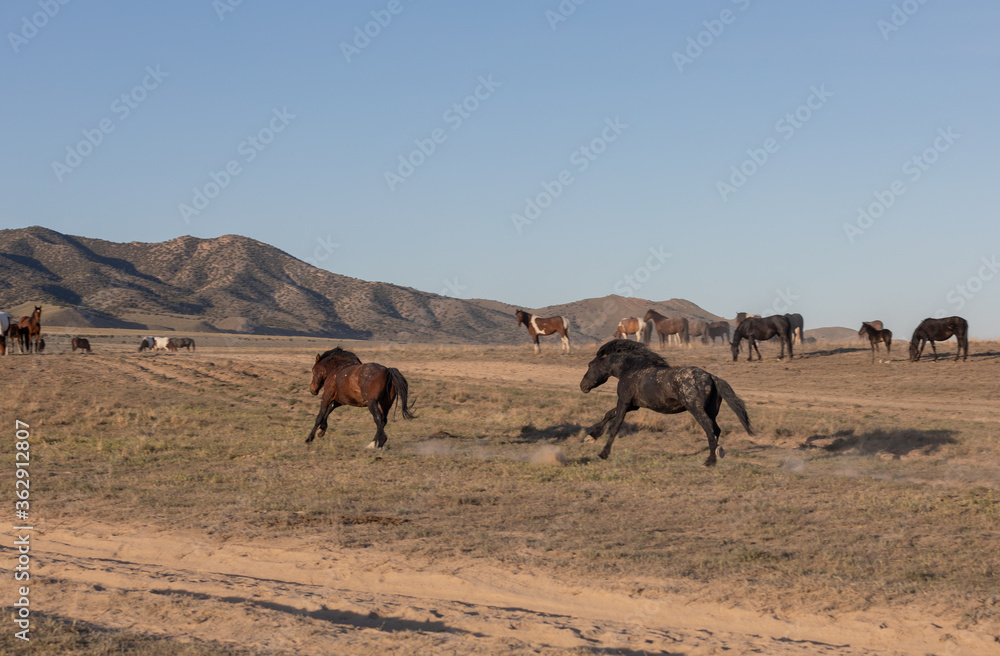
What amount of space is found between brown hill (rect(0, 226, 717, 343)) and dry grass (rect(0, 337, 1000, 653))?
8960 cm

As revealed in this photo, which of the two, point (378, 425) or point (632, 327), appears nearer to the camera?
point (378, 425)

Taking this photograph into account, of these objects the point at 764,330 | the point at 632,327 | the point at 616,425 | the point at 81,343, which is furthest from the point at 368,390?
the point at 81,343

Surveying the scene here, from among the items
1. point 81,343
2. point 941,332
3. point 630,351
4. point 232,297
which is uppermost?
point 232,297

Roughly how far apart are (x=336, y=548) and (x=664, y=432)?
40.9ft

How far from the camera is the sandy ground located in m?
5.80

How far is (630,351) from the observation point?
15969mm

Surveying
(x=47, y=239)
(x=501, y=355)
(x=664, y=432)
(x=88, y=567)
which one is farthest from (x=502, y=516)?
(x=47, y=239)

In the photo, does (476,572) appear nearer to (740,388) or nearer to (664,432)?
(664,432)

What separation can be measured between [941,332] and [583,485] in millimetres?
28952

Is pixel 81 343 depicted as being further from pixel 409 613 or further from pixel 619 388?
pixel 409 613

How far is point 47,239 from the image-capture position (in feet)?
525

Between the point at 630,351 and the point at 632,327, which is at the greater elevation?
the point at 632,327

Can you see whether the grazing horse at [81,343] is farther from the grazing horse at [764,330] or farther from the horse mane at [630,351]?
the horse mane at [630,351]

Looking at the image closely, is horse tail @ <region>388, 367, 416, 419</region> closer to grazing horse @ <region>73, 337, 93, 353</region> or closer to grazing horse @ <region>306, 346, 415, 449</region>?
grazing horse @ <region>306, 346, 415, 449</region>
